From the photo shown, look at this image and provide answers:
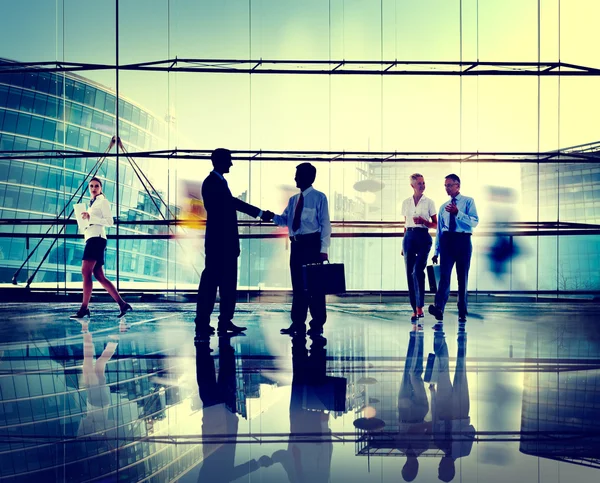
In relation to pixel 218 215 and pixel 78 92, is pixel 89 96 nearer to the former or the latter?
pixel 78 92

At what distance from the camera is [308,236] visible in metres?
4.98

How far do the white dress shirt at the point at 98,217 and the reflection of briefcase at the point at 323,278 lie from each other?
7.97ft

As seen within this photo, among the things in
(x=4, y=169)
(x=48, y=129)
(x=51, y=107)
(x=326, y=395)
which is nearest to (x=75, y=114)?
(x=51, y=107)

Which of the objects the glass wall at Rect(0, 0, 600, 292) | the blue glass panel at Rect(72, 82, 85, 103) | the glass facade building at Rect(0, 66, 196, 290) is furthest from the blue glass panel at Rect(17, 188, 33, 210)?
the glass wall at Rect(0, 0, 600, 292)

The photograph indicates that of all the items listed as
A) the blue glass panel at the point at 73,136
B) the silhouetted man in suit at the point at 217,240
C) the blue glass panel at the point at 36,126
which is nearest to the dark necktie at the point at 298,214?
the silhouetted man in suit at the point at 217,240

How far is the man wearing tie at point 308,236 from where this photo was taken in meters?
4.96

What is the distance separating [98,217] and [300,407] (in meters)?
4.21

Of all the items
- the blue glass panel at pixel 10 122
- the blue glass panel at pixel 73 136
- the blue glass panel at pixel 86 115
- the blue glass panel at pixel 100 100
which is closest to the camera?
the blue glass panel at pixel 10 122

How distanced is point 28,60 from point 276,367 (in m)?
7.15

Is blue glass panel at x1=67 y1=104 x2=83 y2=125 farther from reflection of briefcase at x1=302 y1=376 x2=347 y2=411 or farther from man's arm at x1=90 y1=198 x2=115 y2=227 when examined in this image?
reflection of briefcase at x1=302 y1=376 x2=347 y2=411

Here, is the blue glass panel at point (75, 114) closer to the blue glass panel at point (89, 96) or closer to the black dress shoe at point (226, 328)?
the blue glass panel at point (89, 96)

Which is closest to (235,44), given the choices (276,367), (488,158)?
(488,158)

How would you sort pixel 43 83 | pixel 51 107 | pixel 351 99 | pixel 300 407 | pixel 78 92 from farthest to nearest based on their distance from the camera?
pixel 78 92 → pixel 43 83 → pixel 51 107 → pixel 351 99 → pixel 300 407

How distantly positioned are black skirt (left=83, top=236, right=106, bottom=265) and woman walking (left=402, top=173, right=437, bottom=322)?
3253mm
